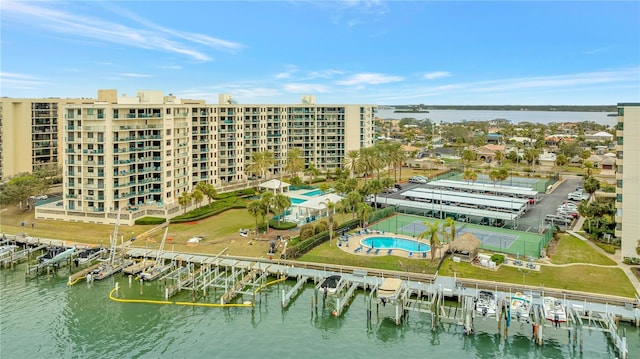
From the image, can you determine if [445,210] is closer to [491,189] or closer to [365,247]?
[491,189]

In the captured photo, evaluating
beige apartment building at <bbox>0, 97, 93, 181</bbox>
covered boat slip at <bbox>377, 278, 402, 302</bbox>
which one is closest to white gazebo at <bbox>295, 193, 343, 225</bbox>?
covered boat slip at <bbox>377, 278, 402, 302</bbox>

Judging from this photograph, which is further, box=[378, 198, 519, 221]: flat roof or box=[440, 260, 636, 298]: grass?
box=[378, 198, 519, 221]: flat roof

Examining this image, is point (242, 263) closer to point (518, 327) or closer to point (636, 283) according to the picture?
point (518, 327)

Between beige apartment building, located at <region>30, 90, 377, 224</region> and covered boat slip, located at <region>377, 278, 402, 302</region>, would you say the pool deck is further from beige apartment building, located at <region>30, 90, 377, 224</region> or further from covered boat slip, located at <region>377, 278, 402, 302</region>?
beige apartment building, located at <region>30, 90, 377, 224</region>

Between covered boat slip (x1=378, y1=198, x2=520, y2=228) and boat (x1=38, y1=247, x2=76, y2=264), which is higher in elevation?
covered boat slip (x1=378, y1=198, x2=520, y2=228)

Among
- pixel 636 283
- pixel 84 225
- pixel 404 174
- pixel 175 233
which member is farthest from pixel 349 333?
pixel 404 174

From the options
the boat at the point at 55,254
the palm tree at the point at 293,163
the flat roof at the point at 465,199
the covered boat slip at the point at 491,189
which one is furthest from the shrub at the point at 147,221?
the covered boat slip at the point at 491,189

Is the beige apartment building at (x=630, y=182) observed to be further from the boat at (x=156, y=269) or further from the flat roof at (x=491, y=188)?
the boat at (x=156, y=269)

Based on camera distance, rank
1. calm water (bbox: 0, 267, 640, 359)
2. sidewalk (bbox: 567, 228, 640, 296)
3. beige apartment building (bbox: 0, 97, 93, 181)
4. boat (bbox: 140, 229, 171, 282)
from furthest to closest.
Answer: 1. beige apartment building (bbox: 0, 97, 93, 181)
2. boat (bbox: 140, 229, 171, 282)
3. sidewalk (bbox: 567, 228, 640, 296)
4. calm water (bbox: 0, 267, 640, 359)
